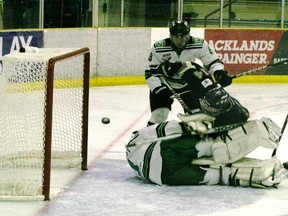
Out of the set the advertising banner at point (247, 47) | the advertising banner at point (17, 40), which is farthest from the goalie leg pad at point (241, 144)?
the advertising banner at point (247, 47)

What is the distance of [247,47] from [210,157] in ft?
20.4

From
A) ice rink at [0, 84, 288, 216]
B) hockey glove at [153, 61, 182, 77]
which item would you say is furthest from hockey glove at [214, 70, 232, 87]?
Answer: ice rink at [0, 84, 288, 216]

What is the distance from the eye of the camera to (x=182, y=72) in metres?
5.07

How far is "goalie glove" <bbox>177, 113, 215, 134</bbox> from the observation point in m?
4.66

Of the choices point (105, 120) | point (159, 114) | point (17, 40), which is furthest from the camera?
point (17, 40)

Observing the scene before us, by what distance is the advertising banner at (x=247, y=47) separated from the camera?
10680mm

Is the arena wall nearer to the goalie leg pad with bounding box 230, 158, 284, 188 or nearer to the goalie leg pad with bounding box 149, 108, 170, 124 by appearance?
the goalie leg pad with bounding box 149, 108, 170, 124

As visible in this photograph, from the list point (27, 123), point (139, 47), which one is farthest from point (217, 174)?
point (139, 47)

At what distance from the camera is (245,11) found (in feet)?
37.4

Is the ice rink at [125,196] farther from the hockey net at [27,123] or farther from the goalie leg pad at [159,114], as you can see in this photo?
the goalie leg pad at [159,114]

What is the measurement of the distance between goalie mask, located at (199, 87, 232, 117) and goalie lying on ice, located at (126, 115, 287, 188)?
6.2 inches

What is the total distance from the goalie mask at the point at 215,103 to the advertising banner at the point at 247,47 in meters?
6.03

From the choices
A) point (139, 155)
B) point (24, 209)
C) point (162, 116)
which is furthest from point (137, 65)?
point (24, 209)

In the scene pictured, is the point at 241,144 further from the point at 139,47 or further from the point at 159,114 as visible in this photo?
the point at 139,47
